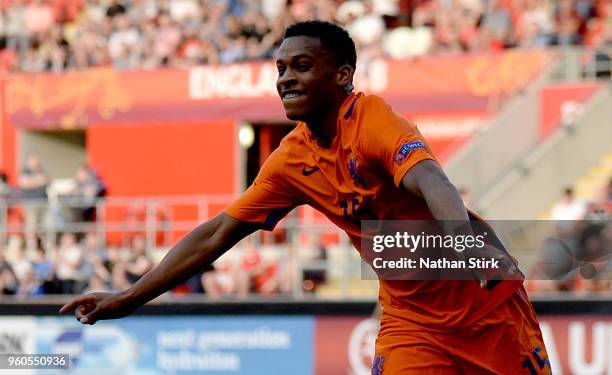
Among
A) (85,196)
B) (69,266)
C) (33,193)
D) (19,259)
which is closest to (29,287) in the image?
(69,266)

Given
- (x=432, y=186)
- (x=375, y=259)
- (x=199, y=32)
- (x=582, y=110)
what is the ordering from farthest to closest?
1. (x=199, y=32)
2. (x=582, y=110)
3. (x=375, y=259)
4. (x=432, y=186)

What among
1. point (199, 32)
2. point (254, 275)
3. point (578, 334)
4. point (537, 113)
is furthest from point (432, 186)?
point (199, 32)

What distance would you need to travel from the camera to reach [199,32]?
67.9ft

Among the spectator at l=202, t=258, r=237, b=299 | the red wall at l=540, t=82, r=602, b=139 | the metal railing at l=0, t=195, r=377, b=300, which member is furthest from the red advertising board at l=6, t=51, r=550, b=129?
the spectator at l=202, t=258, r=237, b=299

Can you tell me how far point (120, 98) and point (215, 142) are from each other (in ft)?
5.44

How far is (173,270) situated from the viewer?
19.1ft

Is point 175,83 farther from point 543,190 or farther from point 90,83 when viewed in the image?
point 543,190

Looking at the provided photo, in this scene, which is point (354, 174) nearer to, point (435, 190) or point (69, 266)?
point (435, 190)

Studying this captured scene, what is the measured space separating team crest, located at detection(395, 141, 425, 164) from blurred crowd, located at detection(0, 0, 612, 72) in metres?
12.3

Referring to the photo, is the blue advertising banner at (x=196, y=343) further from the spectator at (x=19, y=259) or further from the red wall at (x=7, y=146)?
the red wall at (x=7, y=146)

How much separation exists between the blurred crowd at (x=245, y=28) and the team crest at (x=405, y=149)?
12.3 m

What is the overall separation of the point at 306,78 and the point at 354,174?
430mm

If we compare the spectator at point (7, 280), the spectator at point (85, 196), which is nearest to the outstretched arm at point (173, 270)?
the spectator at point (7, 280)

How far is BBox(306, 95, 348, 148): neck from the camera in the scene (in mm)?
5395
